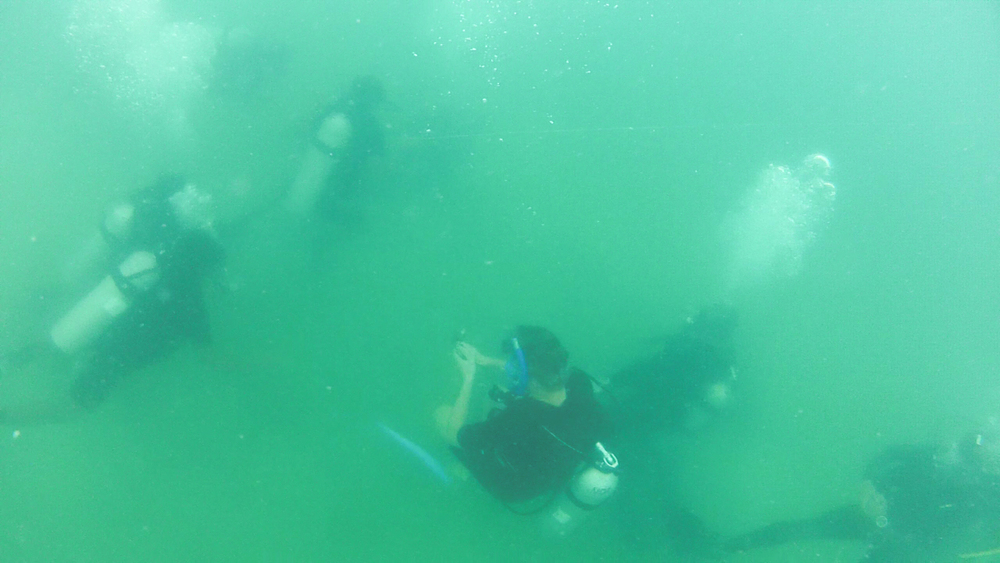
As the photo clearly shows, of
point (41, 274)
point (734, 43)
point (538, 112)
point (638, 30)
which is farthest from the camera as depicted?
point (734, 43)

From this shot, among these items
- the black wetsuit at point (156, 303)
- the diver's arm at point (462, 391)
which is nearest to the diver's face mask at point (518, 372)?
the diver's arm at point (462, 391)

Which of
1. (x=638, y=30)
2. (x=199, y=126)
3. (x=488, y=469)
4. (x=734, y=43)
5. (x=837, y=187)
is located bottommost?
(x=488, y=469)

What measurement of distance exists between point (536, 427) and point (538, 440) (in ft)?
0.32

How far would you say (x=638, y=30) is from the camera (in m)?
5.03

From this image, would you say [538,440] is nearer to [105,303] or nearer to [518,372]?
[518,372]

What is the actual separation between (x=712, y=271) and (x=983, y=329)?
14.0ft

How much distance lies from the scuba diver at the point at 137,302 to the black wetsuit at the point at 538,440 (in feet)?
10.7

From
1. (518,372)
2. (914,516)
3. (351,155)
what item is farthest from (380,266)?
(914,516)

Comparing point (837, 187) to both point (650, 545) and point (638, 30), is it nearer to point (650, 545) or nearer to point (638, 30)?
point (638, 30)

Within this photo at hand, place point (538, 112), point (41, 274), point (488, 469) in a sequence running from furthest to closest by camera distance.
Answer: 1. point (538, 112)
2. point (41, 274)
3. point (488, 469)

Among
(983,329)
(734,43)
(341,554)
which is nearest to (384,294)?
(341,554)

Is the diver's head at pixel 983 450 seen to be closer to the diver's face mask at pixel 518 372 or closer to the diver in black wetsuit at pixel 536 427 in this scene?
the diver in black wetsuit at pixel 536 427

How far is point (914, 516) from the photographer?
16.2 ft

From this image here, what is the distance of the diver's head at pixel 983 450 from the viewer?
5.18 metres
